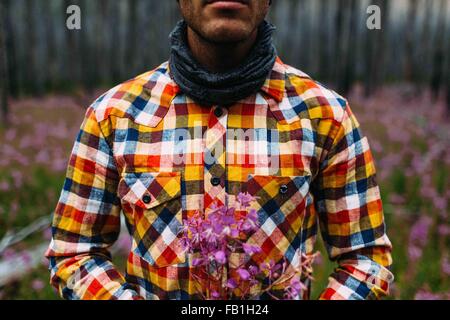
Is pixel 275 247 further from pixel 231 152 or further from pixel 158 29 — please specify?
pixel 158 29

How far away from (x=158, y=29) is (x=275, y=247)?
30199 mm

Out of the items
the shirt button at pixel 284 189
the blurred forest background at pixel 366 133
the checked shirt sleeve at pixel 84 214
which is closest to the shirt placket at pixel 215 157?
the shirt button at pixel 284 189

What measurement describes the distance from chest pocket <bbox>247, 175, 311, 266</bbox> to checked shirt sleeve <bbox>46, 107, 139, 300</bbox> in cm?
51

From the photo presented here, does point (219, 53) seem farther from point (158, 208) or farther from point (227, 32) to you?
point (158, 208)

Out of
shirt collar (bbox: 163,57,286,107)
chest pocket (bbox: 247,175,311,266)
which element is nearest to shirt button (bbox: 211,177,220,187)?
chest pocket (bbox: 247,175,311,266)

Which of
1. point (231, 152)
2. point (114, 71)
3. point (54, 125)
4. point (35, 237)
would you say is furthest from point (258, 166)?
point (114, 71)

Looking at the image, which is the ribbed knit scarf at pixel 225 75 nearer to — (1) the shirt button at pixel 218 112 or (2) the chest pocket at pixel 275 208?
(1) the shirt button at pixel 218 112

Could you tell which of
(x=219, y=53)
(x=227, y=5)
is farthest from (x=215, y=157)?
(x=227, y=5)

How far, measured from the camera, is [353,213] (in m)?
1.77

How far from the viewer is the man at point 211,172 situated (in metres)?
1.72

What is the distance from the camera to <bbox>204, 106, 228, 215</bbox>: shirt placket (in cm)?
171

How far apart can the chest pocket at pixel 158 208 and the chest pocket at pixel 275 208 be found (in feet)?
0.88

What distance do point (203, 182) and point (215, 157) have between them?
0.10 m

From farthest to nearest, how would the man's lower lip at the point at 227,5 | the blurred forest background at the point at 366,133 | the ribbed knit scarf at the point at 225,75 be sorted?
1. the blurred forest background at the point at 366,133
2. the ribbed knit scarf at the point at 225,75
3. the man's lower lip at the point at 227,5
